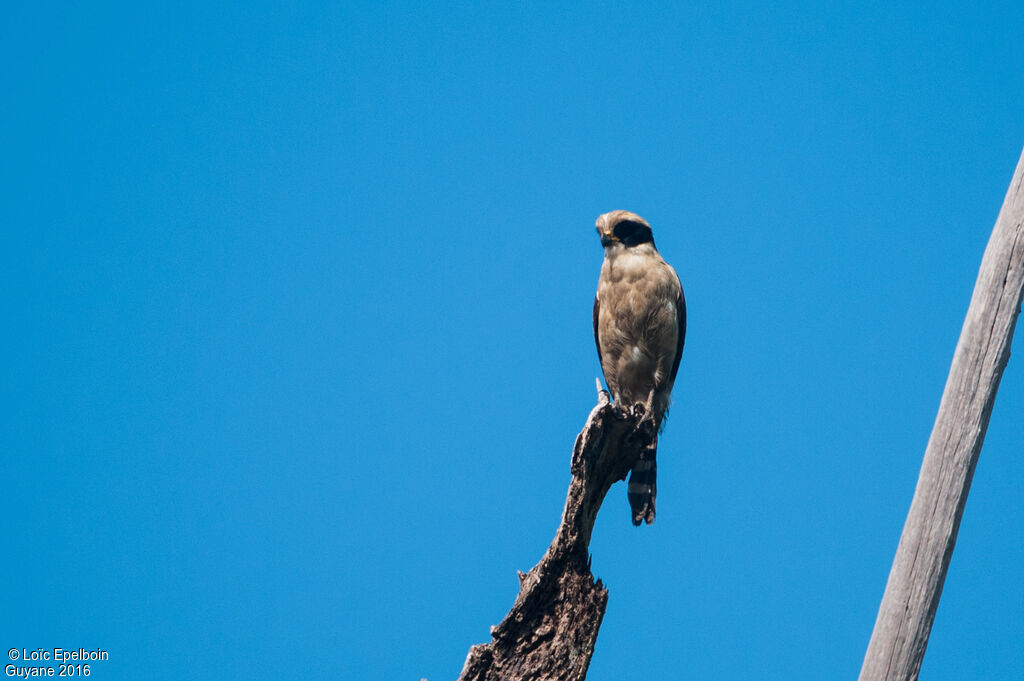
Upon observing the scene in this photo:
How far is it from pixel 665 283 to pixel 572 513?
9.18ft

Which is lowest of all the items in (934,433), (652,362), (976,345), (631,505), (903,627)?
(903,627)

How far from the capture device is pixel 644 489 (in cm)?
650

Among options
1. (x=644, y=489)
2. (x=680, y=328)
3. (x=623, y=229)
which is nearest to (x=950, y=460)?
(x=644, y=489)

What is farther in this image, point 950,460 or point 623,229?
point 623,229

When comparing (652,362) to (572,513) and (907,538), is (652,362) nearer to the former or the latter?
(572,513)

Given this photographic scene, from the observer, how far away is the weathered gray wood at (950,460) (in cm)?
369

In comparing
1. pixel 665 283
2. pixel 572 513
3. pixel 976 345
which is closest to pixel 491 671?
pixel 572 513

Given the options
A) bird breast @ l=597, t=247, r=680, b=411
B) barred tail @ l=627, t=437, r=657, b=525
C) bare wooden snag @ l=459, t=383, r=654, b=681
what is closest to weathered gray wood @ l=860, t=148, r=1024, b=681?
bare wooden snag @ l=459, t=383, r=654, b=681

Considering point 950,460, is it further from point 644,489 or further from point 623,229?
point 623,229

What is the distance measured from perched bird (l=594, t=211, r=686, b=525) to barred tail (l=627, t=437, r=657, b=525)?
0.05m

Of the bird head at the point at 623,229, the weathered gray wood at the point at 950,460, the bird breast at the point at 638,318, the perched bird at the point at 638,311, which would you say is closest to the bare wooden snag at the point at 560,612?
the weathered gray wood at the point at 950,460

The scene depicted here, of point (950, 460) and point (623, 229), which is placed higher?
point (623, 229)

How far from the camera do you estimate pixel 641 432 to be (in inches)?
204

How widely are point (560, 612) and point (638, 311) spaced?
2.98 meters
